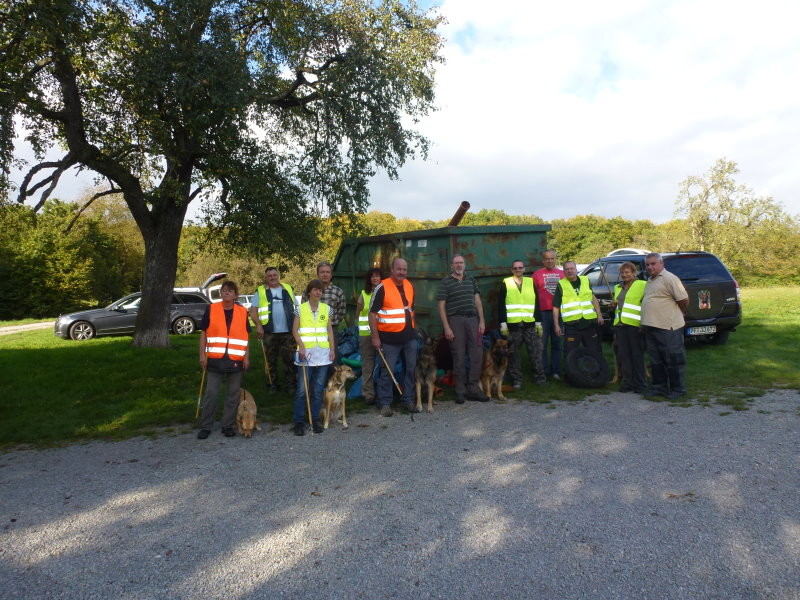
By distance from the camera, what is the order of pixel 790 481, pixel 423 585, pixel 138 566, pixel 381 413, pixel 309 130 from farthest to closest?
pixel 309 130 → pixel 381 413 → pixel 790 481 → pixel 138 566 → pixel 423 585

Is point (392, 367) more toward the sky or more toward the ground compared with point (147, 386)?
more toward the sky

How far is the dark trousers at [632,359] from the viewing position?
7.44 metres

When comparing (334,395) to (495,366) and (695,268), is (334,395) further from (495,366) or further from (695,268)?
(695,268)

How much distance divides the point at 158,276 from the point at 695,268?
1056 cm

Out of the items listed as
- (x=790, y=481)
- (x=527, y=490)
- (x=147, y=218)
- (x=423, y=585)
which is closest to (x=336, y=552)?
(x=423, y=585)

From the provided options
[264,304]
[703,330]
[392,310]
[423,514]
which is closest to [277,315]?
[264,304]

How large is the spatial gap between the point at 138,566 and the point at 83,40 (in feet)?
28.3

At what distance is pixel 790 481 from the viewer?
411 cm

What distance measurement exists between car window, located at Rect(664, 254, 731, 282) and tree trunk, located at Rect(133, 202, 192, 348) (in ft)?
31.6

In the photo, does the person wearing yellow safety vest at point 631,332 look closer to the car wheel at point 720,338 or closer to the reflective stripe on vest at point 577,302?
the reflective stripe on vest at point 577,302

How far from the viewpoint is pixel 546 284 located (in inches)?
323

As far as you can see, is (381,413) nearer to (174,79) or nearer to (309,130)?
(174,79)

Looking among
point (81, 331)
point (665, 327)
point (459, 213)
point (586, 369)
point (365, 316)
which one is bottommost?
point (586, 369)

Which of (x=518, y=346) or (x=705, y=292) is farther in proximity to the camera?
(x=705, y=292)
